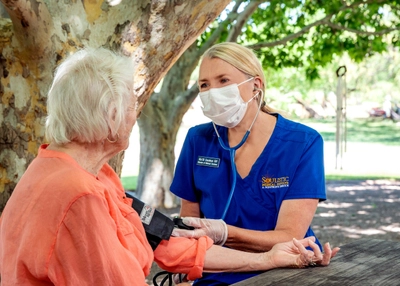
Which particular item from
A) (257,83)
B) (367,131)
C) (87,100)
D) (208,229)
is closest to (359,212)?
(257,83)

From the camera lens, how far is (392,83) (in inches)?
2089

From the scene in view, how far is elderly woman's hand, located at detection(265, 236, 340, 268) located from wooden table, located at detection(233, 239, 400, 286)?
0.04m

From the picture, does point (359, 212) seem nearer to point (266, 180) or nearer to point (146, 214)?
point (266, 180)

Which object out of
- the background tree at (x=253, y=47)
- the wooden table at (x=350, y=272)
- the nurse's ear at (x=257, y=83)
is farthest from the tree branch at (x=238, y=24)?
the wooden table at (x=350, y=272)

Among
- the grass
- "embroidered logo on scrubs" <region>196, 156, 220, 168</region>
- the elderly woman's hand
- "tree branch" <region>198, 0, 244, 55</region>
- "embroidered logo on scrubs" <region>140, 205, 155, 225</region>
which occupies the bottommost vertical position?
the grass

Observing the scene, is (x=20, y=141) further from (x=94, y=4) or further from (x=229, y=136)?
(x=229, y=136)

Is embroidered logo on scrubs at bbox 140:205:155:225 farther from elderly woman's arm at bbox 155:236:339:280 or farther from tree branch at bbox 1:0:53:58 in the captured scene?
tree branch at bbox 1:0:53:58

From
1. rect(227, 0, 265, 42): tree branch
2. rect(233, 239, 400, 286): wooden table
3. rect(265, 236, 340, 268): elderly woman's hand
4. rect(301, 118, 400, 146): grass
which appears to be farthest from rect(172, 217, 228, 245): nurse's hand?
rect(301, 118, 400, 146): grass

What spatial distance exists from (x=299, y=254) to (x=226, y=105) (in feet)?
3.02

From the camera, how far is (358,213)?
11.8 m

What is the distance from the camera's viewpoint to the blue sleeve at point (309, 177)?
3.15 meters

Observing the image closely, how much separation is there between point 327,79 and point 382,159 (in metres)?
23.5

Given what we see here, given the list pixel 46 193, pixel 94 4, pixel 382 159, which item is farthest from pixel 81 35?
pixel 382 159

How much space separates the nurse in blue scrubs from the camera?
3.11m
